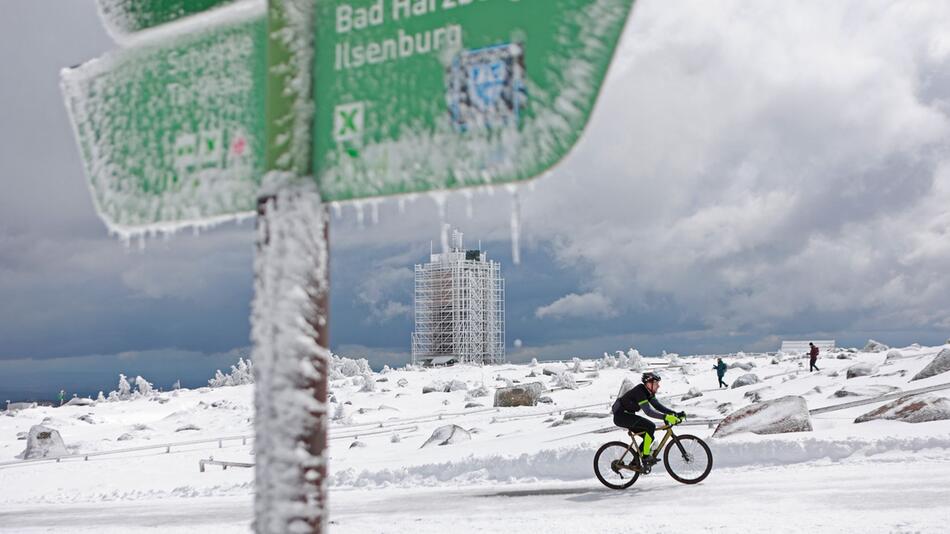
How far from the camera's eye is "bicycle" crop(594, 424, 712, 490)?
466 inches

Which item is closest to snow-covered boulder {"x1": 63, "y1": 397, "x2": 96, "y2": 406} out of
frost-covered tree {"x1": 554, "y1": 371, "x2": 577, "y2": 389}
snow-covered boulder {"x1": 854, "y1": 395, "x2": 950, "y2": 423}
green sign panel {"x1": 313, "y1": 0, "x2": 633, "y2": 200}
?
frost-covered tree {"x1": 554, "y1": 371, "x2": 577, "y2": 389}

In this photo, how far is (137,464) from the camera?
70.3 feet

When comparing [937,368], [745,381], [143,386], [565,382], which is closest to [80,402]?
[143,386]

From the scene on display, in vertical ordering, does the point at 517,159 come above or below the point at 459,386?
above

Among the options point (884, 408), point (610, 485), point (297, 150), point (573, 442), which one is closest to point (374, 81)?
point (297, 150)

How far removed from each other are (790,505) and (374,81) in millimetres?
9872

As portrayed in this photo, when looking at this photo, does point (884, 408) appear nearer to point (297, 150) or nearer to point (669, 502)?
point (669, 502)

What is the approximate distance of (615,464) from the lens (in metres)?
11.9

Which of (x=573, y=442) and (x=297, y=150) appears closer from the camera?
(x=297, y=150)

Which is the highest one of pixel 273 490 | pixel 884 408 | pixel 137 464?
pixel 273 490

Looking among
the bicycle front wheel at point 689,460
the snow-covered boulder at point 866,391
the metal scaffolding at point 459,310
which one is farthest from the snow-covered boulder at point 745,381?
the metal scaffolding at point 459,310

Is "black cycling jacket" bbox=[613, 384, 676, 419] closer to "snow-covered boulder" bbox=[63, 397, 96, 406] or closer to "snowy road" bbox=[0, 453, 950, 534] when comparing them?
"snowy road" bbox=[0, 453, 950, 534]

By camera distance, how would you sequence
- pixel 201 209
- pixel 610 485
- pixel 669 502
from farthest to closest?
1. pixel 610 485
2. pixel 669 502
3. pixel 201 209

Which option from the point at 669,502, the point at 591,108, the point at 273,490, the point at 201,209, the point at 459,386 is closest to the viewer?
the point at 591,108
